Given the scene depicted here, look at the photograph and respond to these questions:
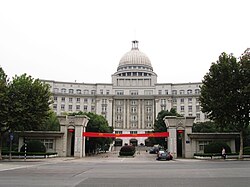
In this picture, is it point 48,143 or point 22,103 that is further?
point 48,143

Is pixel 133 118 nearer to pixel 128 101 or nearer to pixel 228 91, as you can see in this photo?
pixel 128 101

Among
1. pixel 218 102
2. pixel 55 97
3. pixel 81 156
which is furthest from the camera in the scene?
pixel 55 97

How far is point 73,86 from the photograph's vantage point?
109500 millimetres

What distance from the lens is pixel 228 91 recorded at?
111ft

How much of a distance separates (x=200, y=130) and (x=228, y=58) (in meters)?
35.4

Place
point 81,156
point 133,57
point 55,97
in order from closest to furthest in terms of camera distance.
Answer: point 81,156
point 55,97
point 133,57

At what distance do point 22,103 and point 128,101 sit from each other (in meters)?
78.3

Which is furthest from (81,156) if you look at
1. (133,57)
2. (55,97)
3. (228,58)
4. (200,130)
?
(133,57)

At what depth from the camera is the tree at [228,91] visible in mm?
33250

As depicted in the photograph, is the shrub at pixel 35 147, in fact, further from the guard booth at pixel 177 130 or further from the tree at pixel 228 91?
the tree at pixel 228 91

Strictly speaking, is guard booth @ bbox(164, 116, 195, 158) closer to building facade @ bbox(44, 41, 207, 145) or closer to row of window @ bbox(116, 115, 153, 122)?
building facade @ bbox(44, 41, 207, 145)

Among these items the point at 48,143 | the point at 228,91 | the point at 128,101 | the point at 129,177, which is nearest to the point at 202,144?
the point at 228,91

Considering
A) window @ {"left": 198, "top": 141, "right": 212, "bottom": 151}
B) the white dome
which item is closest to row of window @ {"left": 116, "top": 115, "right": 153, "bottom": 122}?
the white dome

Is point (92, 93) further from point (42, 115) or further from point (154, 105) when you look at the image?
point (42, 115)
